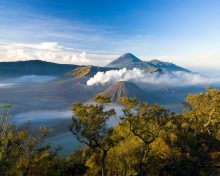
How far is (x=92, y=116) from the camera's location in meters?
35.9

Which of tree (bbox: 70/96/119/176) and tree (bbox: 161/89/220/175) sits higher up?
tree (bbox: 70/96/119/176)

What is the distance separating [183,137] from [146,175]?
1165 centimetres

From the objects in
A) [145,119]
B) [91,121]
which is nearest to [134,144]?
[145,119]

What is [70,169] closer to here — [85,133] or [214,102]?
[85,133]

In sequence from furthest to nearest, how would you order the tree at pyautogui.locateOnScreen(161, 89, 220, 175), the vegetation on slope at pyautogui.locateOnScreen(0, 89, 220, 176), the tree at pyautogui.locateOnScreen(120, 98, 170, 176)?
the tree at pyautogui.locateOnScreen(161, 89, 220, 175)
the tree at pyautogui.locateOnScreen(120, 98, 170, 176)
the vegetation on slope at pyautogui.locateOnScreen(0, 89, 220, 176)

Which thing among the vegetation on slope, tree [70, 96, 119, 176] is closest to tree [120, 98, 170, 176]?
the vegetation on slope

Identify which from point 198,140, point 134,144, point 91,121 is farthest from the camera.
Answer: point 198,140

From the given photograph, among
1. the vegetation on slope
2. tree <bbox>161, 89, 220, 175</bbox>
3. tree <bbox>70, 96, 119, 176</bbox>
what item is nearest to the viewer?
tree <bbox>70, 96, 119, 176</bbox>

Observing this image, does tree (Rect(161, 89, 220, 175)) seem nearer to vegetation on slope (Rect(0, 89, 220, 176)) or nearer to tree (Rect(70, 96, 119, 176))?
vegetation on slope (Rect(0, 89, 220, 176))

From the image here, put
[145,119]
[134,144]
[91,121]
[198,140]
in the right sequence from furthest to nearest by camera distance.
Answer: [198,140] < [134,144] < [145,119] < [91,121]

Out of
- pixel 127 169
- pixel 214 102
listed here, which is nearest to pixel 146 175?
pixel 127 169

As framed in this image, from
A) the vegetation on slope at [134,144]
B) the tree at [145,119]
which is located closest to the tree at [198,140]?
the vegetation on slope at [134,144]

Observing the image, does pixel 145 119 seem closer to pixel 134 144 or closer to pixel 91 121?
pixel 134 144

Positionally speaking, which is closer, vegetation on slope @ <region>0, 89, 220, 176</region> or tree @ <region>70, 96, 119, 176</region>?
tree @ <region>70, 96, 119, 176</region>
